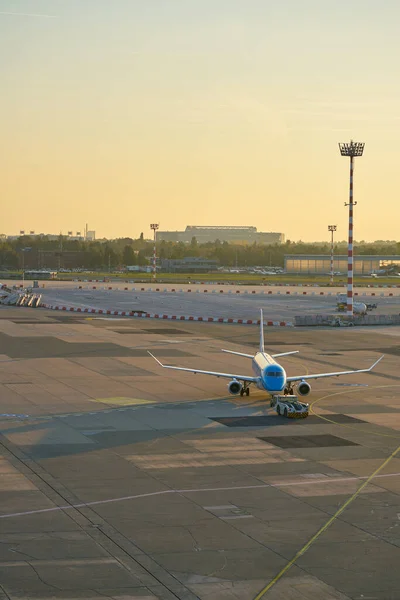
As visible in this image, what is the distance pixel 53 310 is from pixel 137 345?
49.8 m

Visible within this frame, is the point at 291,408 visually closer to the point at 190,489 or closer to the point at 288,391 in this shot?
the point at 288,391

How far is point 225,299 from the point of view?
16788 cm

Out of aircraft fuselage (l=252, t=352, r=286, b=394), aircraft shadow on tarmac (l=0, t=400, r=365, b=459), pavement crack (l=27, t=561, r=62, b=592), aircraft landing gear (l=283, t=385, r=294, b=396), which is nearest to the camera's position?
pavement crack (l=27, t=561, r=62, b=592)

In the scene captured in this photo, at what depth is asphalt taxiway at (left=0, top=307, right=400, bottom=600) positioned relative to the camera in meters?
25.1

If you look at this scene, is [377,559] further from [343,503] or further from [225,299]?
[225,299]

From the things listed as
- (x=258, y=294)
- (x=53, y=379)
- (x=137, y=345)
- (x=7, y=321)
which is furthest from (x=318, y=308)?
(x=53, y=379)

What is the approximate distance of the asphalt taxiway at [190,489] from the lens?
25094 millimetres

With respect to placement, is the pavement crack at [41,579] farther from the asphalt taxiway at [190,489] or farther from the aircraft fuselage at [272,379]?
the aircraft fuselage at [272,379]

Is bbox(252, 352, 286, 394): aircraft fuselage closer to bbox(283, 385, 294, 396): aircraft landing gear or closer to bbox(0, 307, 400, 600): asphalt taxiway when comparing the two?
bbox(0, 307, 400, 600): asphalt taxiway

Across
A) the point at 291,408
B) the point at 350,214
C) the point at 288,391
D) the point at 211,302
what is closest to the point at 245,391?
the point at 288,391

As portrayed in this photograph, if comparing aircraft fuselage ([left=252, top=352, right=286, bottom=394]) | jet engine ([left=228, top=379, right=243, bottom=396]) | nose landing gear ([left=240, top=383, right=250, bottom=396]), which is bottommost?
nose landing gear ([left=240, top=383, right=250, bottom=396])

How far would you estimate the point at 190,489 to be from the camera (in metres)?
34.2

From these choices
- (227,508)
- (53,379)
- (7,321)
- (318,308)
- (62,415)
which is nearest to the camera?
(227,508)

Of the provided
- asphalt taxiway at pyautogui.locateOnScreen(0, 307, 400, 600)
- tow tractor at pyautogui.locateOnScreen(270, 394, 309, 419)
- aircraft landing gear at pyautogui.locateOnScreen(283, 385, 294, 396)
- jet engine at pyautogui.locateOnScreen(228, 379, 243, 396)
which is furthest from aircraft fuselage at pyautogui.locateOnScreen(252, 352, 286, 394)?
aircraft landing gear at pyautogui.locateOnScreen(283, 385, 294, 396)
